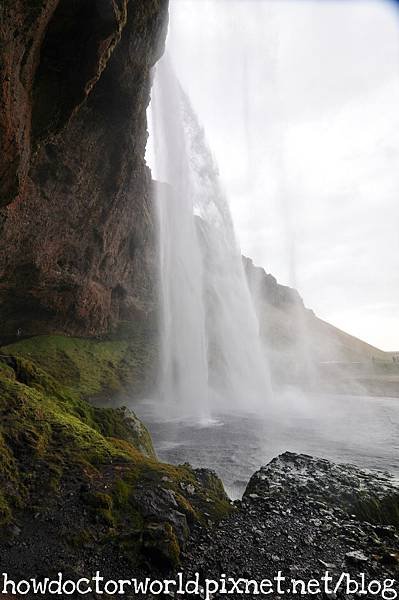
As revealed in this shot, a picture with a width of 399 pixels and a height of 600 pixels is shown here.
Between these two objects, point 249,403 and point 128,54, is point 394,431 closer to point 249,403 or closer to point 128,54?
point 249,403

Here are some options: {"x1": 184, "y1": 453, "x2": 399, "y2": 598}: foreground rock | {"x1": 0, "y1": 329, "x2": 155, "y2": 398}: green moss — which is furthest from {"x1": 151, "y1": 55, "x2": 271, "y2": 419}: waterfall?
{"x1": 184, "y1": 453, "x2": 399, "y2": 598}: foreground rock

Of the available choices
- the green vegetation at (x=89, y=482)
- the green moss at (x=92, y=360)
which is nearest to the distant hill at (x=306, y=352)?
the green moss at (x=92, y=360)

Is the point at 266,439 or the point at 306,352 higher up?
the point at 306,352

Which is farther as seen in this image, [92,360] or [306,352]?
[306,352]

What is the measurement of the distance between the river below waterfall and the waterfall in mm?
4015

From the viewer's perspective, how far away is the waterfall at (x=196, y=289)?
30917 millimetres

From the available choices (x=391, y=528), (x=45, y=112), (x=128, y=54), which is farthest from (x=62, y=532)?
(x=128, y=54)

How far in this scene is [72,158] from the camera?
17250 millimetres

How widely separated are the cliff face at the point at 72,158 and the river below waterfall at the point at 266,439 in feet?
36.1

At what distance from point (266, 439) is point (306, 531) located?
36.9ft

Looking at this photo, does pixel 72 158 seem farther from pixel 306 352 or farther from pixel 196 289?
pixel 306 352

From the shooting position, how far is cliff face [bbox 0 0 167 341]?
8.30 m

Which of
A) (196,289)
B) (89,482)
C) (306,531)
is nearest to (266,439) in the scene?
(306,531)

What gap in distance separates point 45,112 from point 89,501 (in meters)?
10.3
